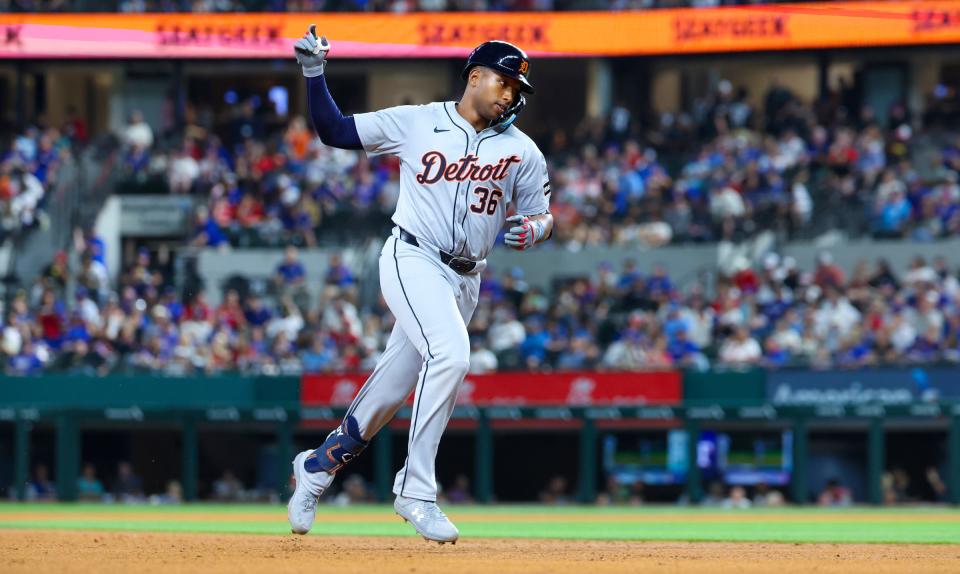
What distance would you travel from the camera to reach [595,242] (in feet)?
69.5

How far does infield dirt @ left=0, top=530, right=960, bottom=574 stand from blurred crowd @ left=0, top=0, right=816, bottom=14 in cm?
1797

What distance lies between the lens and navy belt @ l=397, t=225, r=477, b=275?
7.20 m

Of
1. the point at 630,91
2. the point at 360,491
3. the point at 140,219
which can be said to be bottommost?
the point at 360,491

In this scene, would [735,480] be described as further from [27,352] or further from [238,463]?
[27,352]

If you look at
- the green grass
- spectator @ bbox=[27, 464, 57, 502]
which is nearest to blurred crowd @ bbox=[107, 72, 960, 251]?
spectator @ bbox=[27, 464, 57, 502]

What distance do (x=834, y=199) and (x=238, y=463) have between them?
827 centimetres

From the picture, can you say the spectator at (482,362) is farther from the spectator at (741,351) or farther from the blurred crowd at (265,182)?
the blurred crowd at (265,182)

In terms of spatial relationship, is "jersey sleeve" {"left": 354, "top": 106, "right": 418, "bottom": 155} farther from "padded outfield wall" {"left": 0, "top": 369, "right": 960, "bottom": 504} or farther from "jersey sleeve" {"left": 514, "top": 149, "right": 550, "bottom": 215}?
"padded outfield wall" {"left": 0, "top": 369, "right": 960, "bottom": 504}

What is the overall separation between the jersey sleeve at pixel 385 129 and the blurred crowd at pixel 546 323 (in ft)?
34.2

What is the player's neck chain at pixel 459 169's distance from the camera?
7.14 m

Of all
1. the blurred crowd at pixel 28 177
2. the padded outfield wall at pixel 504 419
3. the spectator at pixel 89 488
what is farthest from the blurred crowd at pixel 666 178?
the spectator at pixel 89 488

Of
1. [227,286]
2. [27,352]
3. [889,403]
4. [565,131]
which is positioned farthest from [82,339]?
[565,131]

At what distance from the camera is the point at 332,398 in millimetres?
17891

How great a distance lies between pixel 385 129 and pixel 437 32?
18.6m
